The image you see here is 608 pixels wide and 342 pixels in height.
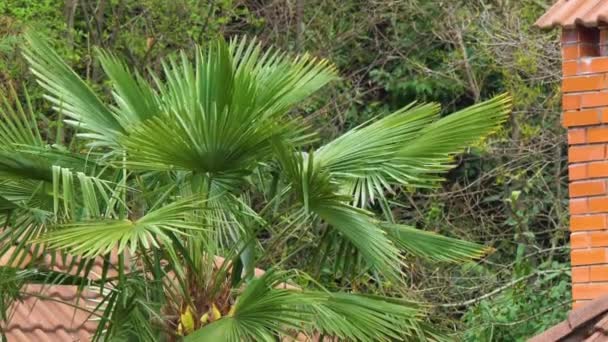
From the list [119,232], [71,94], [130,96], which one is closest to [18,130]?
[71,94]

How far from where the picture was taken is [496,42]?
47.8 feet

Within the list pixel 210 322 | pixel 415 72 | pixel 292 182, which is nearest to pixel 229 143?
pixel 292 182

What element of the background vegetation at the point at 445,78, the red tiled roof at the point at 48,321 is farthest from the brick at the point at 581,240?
the background vegetation at the point at 445,78

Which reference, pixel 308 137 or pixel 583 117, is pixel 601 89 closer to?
pixel 583 117

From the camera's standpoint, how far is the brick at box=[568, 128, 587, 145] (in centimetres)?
638

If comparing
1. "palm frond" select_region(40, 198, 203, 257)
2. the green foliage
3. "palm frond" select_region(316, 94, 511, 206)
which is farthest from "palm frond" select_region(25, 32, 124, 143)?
the green foliage

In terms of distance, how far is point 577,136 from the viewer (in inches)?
252

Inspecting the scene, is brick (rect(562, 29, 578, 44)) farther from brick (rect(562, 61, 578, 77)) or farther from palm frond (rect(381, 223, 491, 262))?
palm frond (rect(381, 223, 491, 262))

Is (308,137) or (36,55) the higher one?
(36,55)

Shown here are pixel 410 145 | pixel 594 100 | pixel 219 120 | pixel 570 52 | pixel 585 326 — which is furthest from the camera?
pixel 410 145

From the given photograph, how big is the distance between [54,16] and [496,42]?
→ 4.94m

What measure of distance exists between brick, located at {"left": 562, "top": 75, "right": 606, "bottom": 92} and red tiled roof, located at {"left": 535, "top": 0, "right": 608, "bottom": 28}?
0.83ft

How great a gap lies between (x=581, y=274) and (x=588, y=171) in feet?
1.58

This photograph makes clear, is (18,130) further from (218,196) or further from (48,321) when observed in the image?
(48,321)
